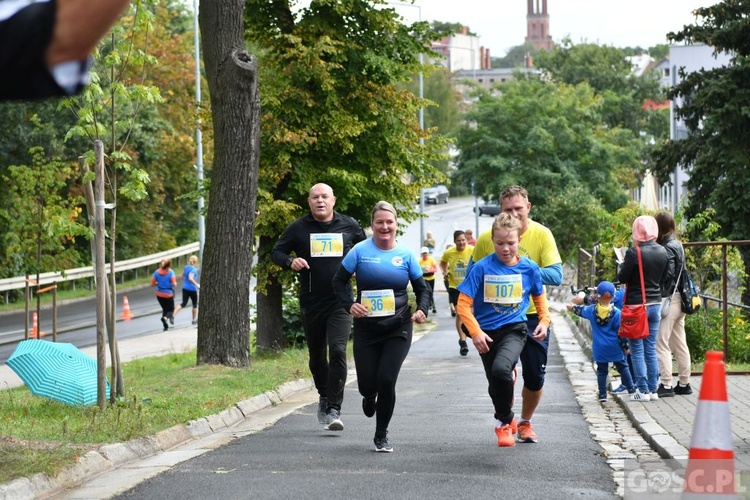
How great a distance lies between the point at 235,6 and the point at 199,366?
4.58 metres

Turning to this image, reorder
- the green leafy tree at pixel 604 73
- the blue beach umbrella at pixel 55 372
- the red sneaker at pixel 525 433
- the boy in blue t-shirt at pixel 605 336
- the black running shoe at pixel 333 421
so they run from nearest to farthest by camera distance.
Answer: the red sneaker at pixel 525 433 → the black running shoe at pixel 333 421 → the blue beach umbrella at pixel 55 372 → the boy in blue t-shirt at pixel 605 336 → the green leafy tree at pixel 604 73

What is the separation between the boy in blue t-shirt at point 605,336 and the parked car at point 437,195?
94.2 m

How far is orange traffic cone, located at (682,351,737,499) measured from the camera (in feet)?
16.5

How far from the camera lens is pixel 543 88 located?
69.1 m

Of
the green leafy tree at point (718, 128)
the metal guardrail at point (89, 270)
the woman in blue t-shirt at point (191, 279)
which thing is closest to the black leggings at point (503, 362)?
the green leafy tree at point (718, 128)

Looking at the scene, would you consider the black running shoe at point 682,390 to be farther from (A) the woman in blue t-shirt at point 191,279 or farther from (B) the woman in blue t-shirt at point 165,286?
(A) the woman in blue t-shirt at point 191,279

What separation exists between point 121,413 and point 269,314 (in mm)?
10991

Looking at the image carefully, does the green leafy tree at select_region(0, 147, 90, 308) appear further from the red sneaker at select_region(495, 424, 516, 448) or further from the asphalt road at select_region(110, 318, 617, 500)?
the red sneaker at select_region(495, 424, 516, 448)

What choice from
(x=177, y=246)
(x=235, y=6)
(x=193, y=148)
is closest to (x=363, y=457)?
(x=235, y=6)

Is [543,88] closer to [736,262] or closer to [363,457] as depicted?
[736,262]

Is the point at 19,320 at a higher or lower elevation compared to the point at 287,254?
lower

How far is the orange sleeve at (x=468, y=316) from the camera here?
27.5ft

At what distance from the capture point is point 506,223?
333 inches

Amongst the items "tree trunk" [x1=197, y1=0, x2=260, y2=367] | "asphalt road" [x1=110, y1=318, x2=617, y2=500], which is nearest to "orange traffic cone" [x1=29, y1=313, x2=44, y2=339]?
"tree trunk" [x1=197, y1=0, x2=260, y2=367]
